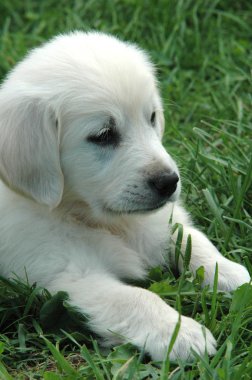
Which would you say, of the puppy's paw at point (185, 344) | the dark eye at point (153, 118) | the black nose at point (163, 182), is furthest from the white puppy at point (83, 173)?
the puppy's paw at point (185, 344)

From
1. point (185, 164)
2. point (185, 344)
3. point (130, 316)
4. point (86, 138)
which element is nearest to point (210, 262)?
point (130, 316)

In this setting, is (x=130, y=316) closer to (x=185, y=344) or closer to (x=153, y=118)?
(x=185, y=344)

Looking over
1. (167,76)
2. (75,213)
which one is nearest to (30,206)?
(75,213)

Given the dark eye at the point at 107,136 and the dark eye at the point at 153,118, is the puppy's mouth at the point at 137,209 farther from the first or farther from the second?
the dark eye at the point at 153,118

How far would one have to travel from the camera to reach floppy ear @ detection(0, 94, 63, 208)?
457cm

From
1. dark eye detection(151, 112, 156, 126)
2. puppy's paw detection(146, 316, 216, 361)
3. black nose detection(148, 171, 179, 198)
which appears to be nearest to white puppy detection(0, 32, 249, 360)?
black nose detection(148, 171, 179, 198)

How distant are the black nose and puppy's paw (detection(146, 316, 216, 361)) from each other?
77 cm

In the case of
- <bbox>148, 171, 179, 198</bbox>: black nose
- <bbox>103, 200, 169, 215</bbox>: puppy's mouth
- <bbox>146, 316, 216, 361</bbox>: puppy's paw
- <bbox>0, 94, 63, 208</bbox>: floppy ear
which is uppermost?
<bbox>0, 94, 63, 208</bbox>: floppy ear

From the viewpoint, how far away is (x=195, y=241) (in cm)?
500

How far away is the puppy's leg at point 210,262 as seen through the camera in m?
4.69

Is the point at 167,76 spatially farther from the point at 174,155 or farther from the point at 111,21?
the point at 174,155

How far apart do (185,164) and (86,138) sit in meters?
1.31

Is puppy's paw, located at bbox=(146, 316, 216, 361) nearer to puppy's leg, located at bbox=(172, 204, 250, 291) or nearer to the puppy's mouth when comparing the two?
puppy's leg, located at bbox=(172, 204, 250, 291)

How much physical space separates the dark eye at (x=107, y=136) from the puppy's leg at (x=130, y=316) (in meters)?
0.70
